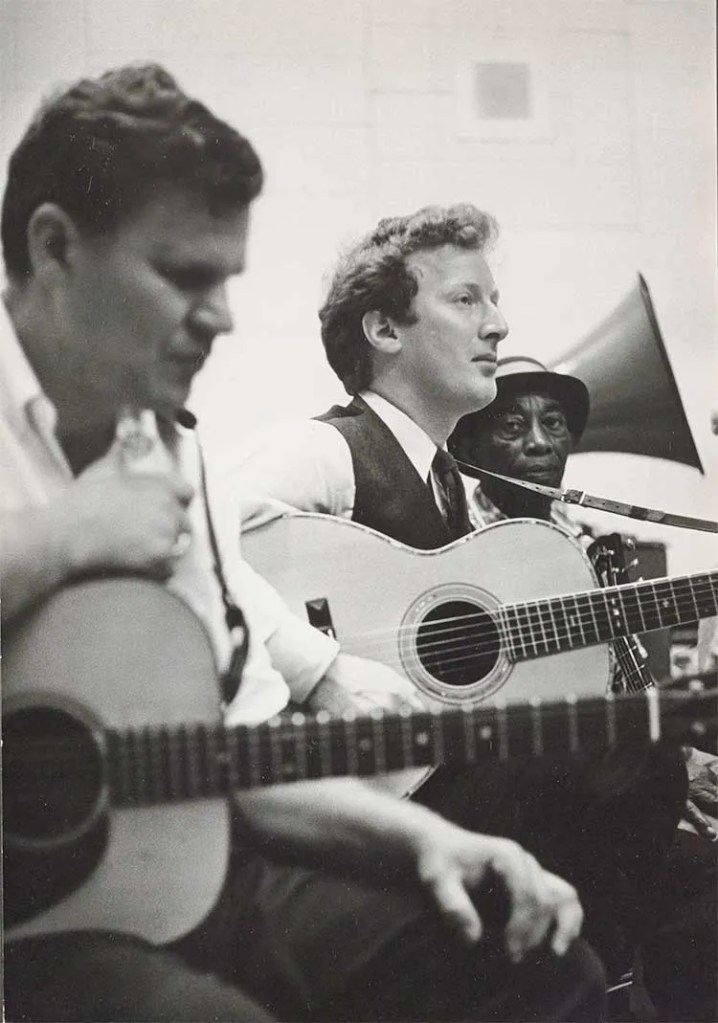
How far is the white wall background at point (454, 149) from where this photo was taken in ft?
6.23

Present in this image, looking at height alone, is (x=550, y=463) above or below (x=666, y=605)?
above

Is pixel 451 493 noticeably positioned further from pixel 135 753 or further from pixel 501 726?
pixel 135 753

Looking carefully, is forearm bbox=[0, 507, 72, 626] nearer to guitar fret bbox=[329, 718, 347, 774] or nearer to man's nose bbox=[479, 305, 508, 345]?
guitar fret bbox=[329, 718, 347, 774]

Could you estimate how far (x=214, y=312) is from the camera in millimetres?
1890

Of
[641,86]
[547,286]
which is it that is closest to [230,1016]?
[547,286]

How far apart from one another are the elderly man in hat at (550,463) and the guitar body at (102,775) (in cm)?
58

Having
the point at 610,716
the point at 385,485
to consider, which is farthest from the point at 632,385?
the point at 610,716

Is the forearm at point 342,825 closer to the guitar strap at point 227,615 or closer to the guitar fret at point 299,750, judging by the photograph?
the guitar fret at point 299,750

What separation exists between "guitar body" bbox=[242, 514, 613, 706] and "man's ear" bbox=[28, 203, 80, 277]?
57 centimetres

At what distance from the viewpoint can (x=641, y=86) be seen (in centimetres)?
201

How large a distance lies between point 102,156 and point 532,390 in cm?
84

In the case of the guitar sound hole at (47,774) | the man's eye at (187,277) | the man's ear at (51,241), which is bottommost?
the guitar sound hole at (47,774)

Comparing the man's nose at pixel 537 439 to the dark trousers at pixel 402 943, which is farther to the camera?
the man's nose at pixel 537 439

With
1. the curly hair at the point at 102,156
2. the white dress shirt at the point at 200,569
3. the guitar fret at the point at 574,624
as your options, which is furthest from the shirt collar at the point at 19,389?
the guitar fret at the point at 574,624
